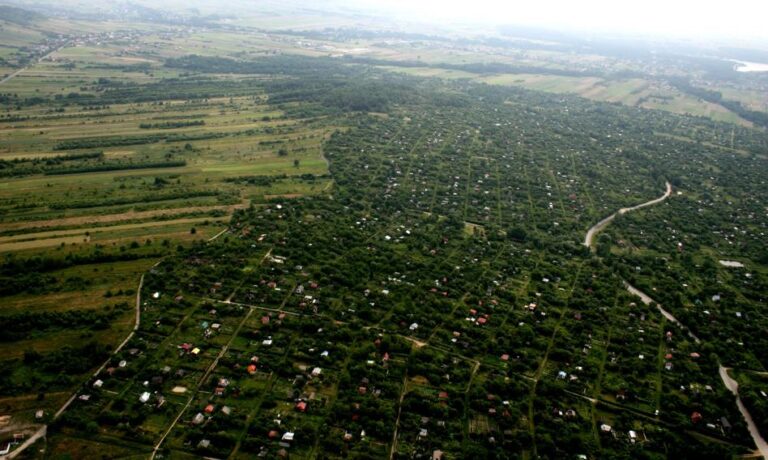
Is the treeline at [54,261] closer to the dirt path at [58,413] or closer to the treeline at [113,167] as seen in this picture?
the dirt path at [58,413]

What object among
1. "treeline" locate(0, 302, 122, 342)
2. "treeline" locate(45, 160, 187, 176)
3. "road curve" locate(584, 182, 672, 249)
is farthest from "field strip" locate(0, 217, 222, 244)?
"road curve" locate(584, 182, 672, 249)

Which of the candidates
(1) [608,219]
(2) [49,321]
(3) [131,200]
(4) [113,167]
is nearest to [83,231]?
(3) [131,200]

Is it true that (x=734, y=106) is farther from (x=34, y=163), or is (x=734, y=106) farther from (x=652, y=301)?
(x=34, y=163)

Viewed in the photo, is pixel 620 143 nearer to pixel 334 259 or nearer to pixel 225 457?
pixel 334 259

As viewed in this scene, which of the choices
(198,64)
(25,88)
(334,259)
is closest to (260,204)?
(334,259)

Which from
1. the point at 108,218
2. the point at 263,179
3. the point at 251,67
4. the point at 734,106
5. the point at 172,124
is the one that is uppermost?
the point at 251,67

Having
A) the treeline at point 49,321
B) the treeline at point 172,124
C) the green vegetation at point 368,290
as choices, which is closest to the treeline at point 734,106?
the green vegetation at point 368,290
